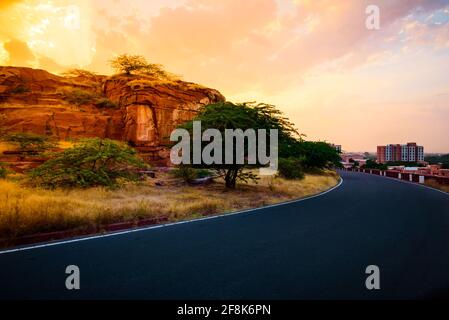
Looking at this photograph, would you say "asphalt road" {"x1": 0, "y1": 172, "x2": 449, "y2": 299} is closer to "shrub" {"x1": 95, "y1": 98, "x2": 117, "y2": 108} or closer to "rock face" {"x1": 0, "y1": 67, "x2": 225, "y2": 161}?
"rock face" {"x1": 0, "y1": 67, "x2": 225, "y2": 161}

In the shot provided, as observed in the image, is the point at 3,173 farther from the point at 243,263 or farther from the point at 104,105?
the point at 104,105

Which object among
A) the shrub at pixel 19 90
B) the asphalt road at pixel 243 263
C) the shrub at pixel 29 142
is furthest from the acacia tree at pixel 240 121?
the shrub at pixel 19 90

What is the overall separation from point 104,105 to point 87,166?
15.6m

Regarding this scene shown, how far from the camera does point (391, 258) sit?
16.9 ft

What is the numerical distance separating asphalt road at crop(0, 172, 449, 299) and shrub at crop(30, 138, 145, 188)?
8491mm

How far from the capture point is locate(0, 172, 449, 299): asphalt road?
3754 millimetres

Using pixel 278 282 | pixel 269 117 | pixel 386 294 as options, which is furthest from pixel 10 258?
pixel 269 117

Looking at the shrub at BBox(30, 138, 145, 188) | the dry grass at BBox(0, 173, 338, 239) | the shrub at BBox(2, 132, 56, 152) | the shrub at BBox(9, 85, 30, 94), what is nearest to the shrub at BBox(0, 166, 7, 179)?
the dry grass at BBox(0, 173, 338, 239)

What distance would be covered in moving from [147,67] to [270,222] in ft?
100

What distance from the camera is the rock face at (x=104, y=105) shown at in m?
23.9

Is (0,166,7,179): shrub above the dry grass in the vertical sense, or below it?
above

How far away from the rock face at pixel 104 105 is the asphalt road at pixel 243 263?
20273 mm

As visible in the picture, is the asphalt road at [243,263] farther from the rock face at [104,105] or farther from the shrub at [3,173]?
the rock face at [104,105]

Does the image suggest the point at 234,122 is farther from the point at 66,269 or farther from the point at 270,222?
the point at 66,269
